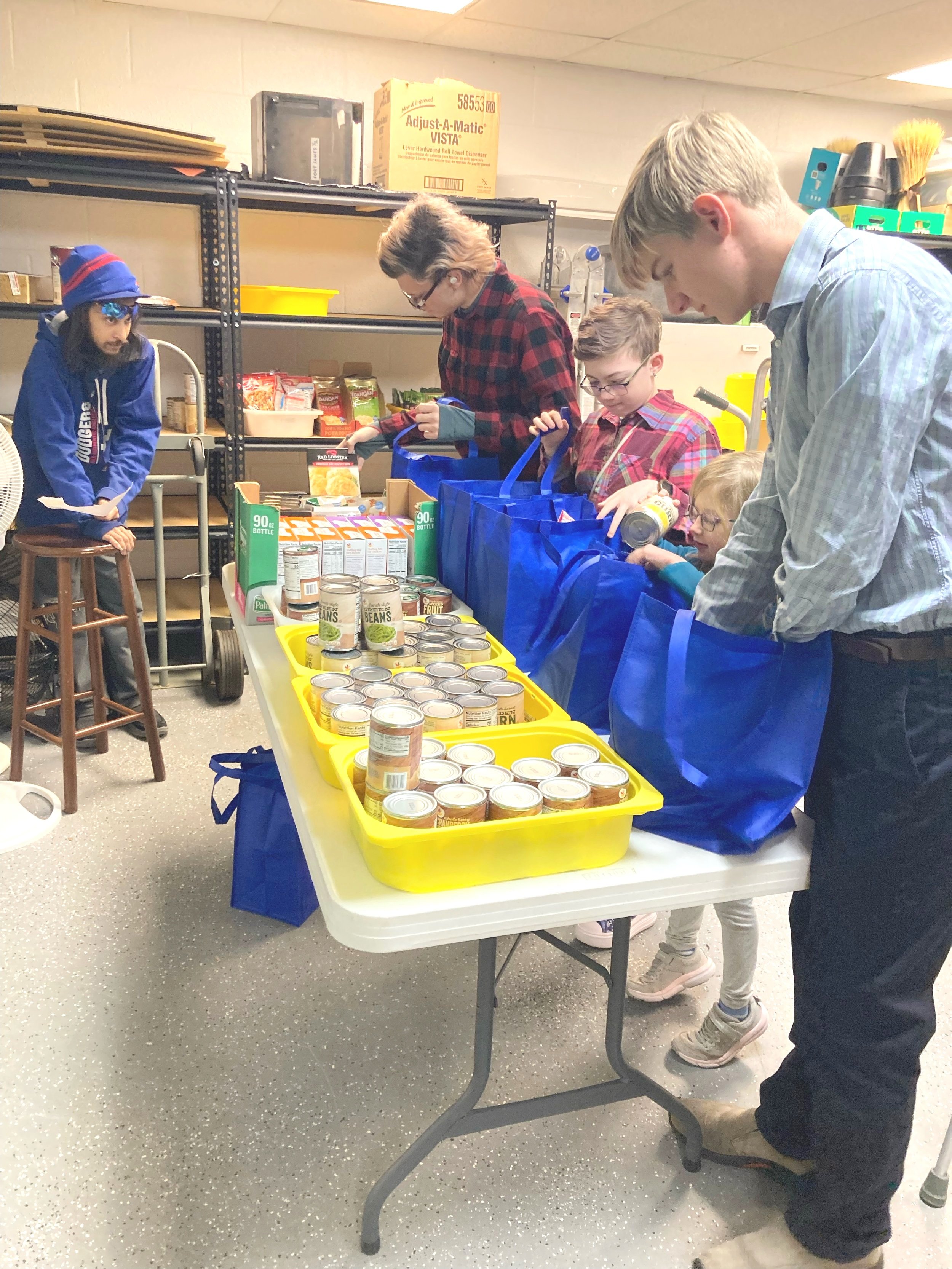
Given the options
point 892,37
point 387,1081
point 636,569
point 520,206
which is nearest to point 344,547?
point 636,569

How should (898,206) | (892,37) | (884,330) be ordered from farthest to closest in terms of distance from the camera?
(898,206)
(892,37)
(884,330)

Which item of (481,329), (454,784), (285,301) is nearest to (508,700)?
(454,784)

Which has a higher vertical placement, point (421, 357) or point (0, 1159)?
point (421, 357)

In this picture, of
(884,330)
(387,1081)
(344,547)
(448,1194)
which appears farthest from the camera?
(344,547)

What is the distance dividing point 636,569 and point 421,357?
339cm

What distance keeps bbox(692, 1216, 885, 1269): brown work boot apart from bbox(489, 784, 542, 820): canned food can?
0.85 m

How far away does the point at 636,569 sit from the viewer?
1321mm

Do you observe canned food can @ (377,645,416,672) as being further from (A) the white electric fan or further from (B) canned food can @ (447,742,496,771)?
(A) the white electric fan

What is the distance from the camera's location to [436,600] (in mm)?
1843

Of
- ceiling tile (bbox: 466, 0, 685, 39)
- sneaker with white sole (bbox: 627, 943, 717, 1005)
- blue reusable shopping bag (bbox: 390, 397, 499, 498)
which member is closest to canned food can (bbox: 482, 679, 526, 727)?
→ sneaker with white sole (bbox: 627, 943, 717, 1005)

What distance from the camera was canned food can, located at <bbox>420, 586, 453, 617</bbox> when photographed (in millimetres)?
1844

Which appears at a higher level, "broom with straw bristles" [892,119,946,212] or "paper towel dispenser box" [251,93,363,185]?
"broom with straw bristles" [892,119,946,212]

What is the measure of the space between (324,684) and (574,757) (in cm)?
41

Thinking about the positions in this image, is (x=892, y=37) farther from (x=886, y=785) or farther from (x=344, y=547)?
(x=886, y=785)
